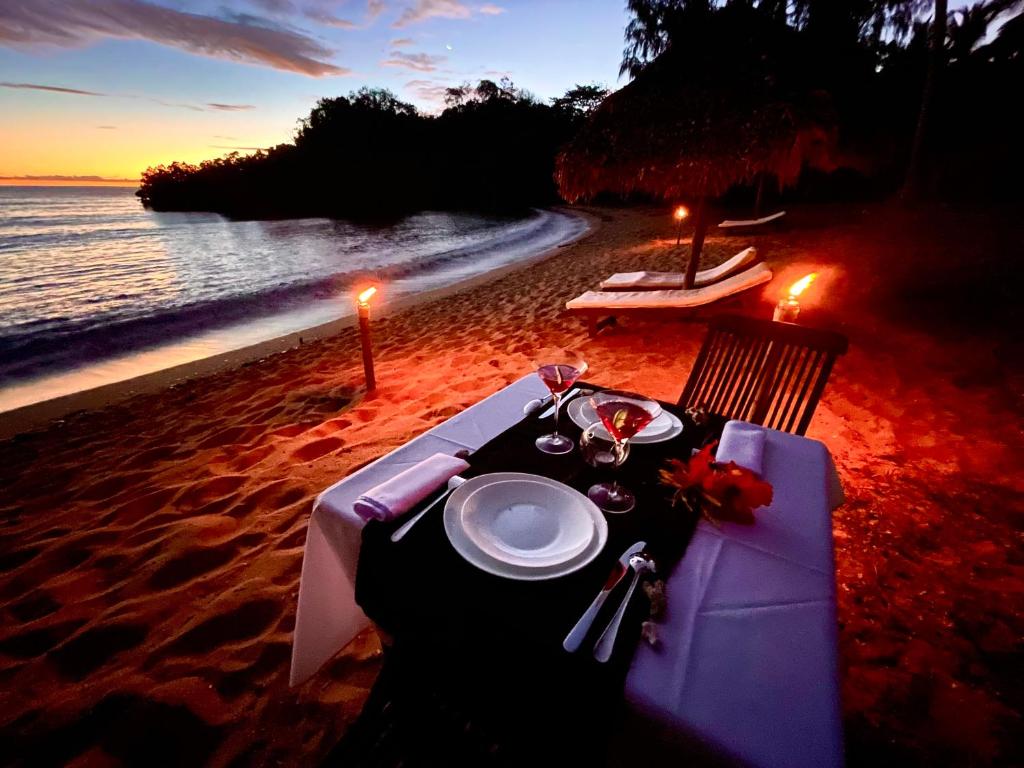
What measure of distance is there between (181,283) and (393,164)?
45132mm

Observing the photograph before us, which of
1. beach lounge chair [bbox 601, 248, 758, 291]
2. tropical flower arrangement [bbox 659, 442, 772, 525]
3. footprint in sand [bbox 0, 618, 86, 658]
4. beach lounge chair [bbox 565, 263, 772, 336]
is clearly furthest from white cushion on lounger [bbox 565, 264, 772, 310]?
footprint in sand [bbox 0, 618, 86, 658]

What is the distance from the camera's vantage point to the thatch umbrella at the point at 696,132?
4355 mm

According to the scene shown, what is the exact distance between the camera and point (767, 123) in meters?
4.33

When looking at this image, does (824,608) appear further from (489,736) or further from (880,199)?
(880,199)

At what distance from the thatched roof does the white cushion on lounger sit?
109 cm

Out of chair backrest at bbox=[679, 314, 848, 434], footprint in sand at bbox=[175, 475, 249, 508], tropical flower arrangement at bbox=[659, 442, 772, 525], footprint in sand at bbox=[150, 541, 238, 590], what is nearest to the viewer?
tropical flower arrangement at bbox=[659, 442, 772, 525]

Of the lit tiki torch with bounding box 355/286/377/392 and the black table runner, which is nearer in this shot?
the black table runner

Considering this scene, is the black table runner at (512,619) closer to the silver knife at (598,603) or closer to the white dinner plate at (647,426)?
the silver knife at (598,603)

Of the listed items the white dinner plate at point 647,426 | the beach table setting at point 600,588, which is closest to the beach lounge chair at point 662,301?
the white dinner plate at point 647,426

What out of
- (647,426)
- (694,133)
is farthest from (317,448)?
(694,133)

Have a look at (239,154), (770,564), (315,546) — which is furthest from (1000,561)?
(239,154)

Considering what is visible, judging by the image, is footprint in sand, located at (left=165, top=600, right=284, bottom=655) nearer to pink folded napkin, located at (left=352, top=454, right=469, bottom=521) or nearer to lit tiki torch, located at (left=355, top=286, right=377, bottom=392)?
pink folded napkin, located at (left=352, top=454, right=469, bottom=521)

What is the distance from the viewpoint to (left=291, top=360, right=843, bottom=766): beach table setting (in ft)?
2.67

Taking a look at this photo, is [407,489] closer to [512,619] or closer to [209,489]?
[512,619]
